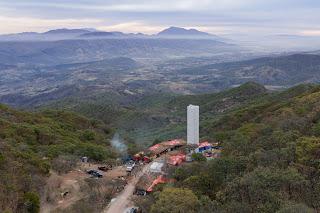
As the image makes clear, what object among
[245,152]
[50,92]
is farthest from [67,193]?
[50,92]

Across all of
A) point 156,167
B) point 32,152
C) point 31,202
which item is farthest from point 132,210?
point 32,152

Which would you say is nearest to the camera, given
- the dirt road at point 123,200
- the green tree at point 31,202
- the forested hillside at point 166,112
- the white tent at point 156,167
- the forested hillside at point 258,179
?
the forested hillside at point 258,179

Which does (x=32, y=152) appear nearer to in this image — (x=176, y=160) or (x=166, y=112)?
(x=176, y=160)

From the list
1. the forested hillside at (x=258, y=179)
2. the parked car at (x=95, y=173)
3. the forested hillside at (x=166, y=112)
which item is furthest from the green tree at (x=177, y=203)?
the forested hillside at (x=166, y=112)

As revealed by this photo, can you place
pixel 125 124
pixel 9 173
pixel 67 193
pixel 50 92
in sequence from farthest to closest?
pixel 50 92, pixel 125 124, pixel 67 193, pixel 9 173

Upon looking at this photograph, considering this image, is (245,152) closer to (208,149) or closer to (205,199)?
(205,199)

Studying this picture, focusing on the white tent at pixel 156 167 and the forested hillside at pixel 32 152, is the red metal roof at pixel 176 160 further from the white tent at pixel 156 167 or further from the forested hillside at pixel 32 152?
the forested hillside at pixel 32 152

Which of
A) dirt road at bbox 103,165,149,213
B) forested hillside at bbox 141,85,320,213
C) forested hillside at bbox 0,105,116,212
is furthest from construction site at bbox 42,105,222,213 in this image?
forested hillside at bbox 141,85,320,213

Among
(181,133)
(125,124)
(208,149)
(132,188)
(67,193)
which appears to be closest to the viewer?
(67,193)

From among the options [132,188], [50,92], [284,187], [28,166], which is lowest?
[50,92]
